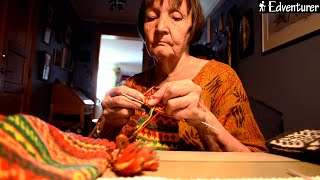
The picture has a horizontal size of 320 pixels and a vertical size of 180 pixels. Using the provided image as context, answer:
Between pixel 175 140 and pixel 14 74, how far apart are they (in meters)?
2.47

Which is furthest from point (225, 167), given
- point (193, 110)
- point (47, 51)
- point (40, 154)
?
point (47, 51)

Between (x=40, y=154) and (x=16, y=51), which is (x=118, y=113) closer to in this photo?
(x=40, y=154)

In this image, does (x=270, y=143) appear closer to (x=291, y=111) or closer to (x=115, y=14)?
(x=291, y=111)

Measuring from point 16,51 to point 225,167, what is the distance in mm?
2797

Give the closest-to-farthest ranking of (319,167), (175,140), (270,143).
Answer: (319,167) < (270,143) < (175,140)

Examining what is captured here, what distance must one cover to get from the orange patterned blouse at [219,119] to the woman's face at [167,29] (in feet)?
0.50

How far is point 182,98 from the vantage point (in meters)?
0.63

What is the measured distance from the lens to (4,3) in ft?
7.61

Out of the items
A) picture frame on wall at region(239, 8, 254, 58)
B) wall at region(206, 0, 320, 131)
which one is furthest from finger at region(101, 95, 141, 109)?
picture frame on wall at region(239, 8, 254, 58)

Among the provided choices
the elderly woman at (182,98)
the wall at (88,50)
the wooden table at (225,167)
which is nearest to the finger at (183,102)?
the elderly woman at (182,98)

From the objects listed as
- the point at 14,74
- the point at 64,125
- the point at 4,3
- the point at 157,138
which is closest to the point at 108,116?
the point at 157,138

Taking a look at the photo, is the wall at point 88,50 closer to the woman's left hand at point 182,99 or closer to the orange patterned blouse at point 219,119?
the orange patterned blouse at point 219,119

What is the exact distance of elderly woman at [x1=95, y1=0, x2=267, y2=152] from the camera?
666 millimetres

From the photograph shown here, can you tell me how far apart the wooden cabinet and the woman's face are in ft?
5.74
